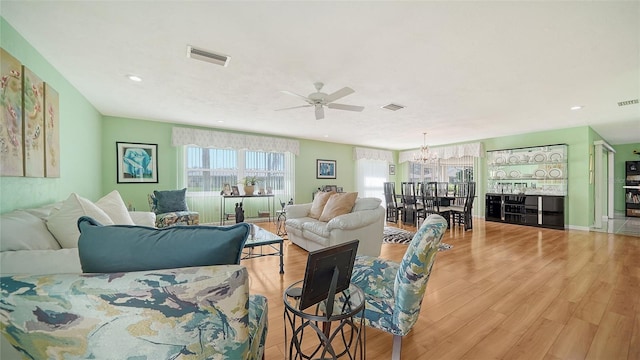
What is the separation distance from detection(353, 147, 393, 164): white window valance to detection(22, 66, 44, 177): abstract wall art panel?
280 inches

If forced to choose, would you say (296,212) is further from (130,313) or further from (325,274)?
(130,313)

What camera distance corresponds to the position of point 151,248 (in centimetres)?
87

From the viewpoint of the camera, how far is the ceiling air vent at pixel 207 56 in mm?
2396

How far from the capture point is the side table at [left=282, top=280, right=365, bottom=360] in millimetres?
1068

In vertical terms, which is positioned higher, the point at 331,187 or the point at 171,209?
the point at 331,187

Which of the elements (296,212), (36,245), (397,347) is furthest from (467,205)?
(36,245)

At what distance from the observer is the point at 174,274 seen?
743mm

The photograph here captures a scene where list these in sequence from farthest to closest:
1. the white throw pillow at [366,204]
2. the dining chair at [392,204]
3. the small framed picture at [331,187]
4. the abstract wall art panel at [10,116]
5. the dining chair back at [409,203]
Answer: the small framed picture at [331,187]
the dining chair at [392,204]
the dining chair back at [409,203]
the white throw pillow at [366,204]
the abstract wall art panel at [10,116]

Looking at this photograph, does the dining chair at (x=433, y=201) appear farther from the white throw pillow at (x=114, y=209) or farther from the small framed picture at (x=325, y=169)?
the white throw pillow at (x=114, y=209)

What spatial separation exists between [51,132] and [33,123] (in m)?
0.41

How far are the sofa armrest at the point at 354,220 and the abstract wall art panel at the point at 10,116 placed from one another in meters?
2.85

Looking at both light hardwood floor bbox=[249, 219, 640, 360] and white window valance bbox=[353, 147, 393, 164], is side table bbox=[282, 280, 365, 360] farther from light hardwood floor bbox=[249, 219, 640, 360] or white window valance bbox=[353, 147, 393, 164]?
white window valance bbox=[353, 147, 393, 164]

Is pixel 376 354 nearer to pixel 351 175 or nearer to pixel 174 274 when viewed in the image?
pixel 174 274

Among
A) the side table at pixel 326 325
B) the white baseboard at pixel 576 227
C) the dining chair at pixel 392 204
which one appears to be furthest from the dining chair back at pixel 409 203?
the side table at pixel 326 325
